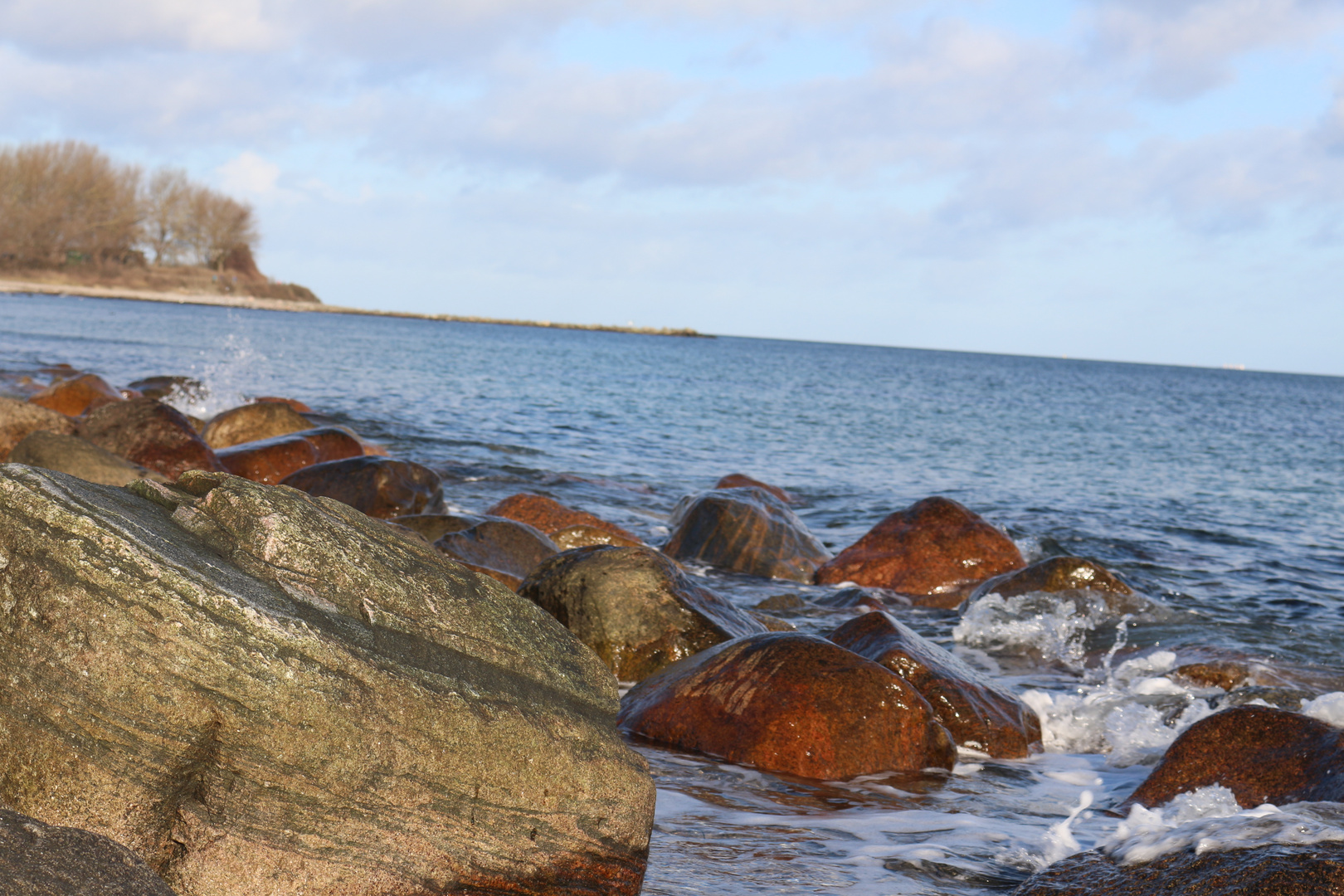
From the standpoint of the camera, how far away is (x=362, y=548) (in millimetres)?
3152

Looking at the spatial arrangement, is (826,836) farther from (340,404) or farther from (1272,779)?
(340,404)

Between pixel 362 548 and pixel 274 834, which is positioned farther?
pixel 362 548

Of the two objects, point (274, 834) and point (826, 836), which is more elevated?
point (274, 834)

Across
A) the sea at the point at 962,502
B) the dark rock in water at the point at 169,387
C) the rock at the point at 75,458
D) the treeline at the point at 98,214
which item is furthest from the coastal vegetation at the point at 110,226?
the rock at the point at 75,458

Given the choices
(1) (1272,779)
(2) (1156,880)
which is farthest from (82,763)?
(1) (1272,779)

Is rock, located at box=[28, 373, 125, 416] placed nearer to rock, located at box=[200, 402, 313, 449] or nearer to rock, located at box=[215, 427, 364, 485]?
rock, located at box=[200, 402, 313, 449]

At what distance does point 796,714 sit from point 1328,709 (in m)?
3.76

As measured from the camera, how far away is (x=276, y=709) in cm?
262

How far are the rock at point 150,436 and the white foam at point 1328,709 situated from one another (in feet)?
32.0

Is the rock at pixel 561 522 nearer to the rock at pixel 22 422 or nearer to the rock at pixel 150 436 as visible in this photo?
the rock at pixel 150 436

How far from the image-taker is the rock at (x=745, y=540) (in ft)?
33.0

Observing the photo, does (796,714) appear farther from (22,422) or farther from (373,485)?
(22,422)

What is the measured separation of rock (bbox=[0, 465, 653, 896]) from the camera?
254 centimetres

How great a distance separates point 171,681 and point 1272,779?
4678 millimetres
